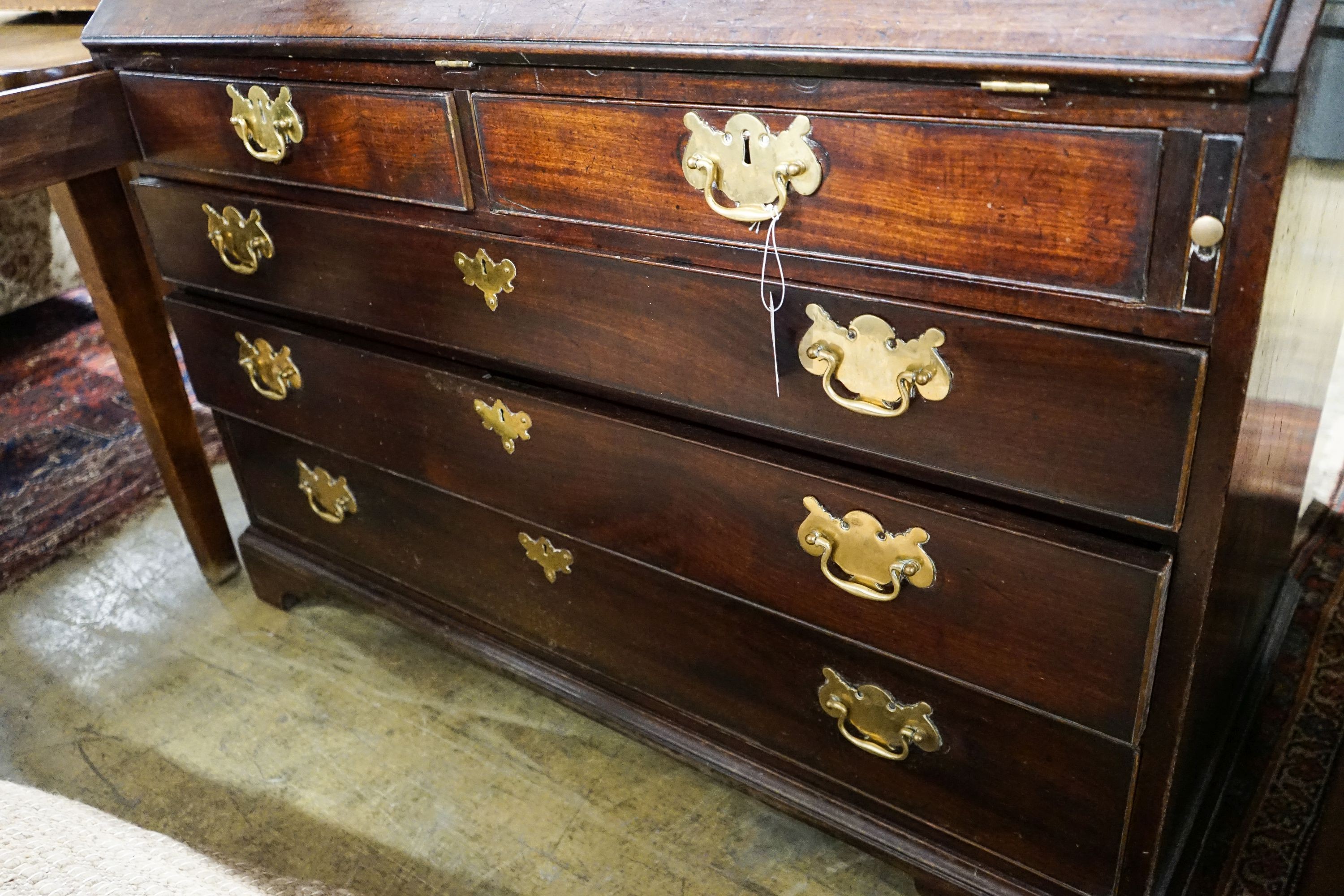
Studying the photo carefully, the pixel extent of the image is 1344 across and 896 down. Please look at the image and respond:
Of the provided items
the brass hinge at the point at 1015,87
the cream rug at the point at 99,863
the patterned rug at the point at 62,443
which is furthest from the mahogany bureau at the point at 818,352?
the patterned rug at the point at 62,443

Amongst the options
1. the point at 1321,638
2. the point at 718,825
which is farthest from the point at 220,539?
the point at 1321,638

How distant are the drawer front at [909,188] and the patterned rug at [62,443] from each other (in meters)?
1.44

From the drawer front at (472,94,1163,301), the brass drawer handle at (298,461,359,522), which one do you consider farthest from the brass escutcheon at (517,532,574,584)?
the drawer front at (472,94,1163,301)

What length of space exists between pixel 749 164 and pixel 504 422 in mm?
472

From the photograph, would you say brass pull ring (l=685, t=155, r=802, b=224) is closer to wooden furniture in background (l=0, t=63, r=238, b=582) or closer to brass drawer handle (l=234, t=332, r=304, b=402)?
brass drawer handle (l=234, t=332, r=304, b=402)

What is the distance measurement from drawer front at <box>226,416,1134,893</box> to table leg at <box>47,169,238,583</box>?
0.44 feet

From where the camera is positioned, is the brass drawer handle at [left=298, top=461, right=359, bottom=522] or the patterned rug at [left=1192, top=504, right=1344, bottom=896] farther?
the brass drawer handle at [left=298, top=461, right=359, bottom=522]

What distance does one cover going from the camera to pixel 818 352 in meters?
0.88

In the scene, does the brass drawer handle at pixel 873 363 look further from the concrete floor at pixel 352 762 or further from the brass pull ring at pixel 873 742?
the concrete floor at pixel 352 762

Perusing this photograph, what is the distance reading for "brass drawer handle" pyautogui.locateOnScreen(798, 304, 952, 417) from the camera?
2.75ft

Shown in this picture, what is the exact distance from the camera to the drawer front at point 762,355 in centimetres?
77

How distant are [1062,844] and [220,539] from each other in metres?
1.39

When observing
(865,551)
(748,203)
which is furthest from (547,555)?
(748,203)

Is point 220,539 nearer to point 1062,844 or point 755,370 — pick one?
point 755,370
